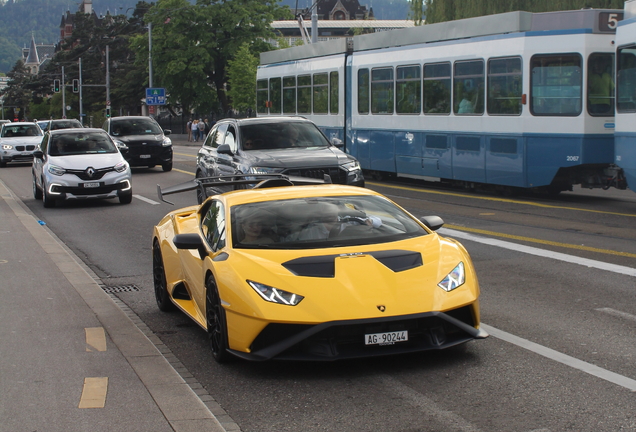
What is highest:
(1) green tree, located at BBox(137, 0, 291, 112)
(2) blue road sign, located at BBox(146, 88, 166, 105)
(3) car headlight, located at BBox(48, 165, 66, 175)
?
(1) green tree, located at BBox(137, 0, 291, 112)

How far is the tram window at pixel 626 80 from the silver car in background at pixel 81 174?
9.96m

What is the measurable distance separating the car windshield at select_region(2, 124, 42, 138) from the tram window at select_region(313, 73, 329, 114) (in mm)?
14733

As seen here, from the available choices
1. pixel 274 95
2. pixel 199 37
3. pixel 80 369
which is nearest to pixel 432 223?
pixel 80 369

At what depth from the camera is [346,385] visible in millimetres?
5777

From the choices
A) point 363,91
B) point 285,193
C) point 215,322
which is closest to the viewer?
point 215,322

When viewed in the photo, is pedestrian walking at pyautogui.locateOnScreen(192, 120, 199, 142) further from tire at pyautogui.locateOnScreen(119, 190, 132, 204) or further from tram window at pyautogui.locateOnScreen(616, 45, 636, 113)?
tram window at pyautogui.locateOnScreen(616, 45, 636, 113)

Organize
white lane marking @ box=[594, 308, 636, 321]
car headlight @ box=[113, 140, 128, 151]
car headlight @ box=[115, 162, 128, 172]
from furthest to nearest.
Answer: car headlight @ box=[113, 140, 128, 151] < car headlight @ box=[115, 162, 128, 172] < white lane marking @ box=[594, 308, 636, 321]

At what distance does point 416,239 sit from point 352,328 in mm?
1129

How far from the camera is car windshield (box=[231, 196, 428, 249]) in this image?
656 centimetres

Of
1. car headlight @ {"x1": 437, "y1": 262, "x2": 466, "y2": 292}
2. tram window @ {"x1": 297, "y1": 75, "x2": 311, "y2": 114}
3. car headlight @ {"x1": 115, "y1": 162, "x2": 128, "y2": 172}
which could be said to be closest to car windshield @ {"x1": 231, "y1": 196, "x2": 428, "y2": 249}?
car headlight @ {"x1": 437, "y1": 262, "x2": 466, "y2": 292}

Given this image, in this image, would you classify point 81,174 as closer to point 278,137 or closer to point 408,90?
point 278,137

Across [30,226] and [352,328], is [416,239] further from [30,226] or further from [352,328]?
[30,226]

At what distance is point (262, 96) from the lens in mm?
30000

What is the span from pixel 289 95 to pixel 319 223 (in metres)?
21.2
